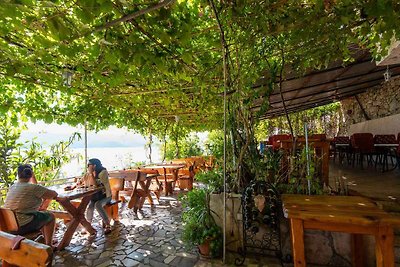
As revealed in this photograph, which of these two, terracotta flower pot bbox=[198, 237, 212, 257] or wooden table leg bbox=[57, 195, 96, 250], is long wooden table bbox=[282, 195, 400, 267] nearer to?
terracotta flower pot bbox=[198, 237, 212, 257]

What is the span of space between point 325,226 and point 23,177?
370 centimetres

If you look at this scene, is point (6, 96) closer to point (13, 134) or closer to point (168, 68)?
point (13, 134)

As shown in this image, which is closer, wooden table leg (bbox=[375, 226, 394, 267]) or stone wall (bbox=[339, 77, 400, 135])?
wooden table leg (bbox=[375, 226, 394, 267])

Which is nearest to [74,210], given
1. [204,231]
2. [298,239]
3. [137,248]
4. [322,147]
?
[137,248]

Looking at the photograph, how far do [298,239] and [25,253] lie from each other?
1997 millimetres

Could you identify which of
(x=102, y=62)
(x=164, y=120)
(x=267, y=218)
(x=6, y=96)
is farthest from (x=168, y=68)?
(x=164, y=120)

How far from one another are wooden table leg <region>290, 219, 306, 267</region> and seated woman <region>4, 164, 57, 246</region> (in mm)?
3262

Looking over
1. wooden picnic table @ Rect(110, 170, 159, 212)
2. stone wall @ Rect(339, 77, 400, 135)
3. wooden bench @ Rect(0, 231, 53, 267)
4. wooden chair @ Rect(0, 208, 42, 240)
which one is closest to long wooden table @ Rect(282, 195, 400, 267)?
wooden bench @ Rect(0, 231, 53, 267)

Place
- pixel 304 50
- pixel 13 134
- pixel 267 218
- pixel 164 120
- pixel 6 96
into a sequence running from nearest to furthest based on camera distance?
pixel 267 218
pixel 304 50
pixel 6 96
pixel 13 134
pixel 164 120

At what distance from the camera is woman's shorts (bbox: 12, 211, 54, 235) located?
9.76 feet

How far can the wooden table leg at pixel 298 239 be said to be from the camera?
200 cm

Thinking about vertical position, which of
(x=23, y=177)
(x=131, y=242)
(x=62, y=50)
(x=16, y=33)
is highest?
(x=16, y=33)

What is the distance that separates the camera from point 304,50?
3.27 m

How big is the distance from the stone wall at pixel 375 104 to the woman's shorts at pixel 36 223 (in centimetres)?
936
